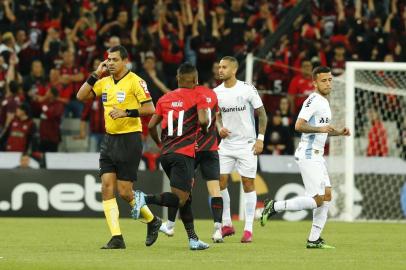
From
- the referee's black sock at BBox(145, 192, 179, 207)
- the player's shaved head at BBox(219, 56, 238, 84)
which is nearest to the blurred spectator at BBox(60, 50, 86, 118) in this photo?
the player's shaved head at BBox(219, 56, 238, 84)

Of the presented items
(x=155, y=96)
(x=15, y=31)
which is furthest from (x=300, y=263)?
(x=15, y=31)

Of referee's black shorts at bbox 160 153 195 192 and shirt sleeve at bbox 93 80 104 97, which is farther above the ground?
shirt sleeve at bbox 93 80 104 97

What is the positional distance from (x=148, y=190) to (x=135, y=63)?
10.9 feet

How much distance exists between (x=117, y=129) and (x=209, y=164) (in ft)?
5.71

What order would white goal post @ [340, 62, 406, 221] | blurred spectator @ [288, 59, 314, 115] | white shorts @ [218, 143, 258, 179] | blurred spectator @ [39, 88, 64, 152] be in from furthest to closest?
blurred spectator @ [288, 59, 314, 115]
blurred spectator @ [39, 88, 64, 152]
white goal post @ [340, 62, 406, 221]
white shorts @ [218, 143, 258, 179]

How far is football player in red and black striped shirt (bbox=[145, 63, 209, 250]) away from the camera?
463 inches

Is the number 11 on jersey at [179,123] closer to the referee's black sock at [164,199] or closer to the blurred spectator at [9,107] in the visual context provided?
the referee's black sock at [164,199]

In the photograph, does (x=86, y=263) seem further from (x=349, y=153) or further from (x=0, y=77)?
(x=0, y=77)

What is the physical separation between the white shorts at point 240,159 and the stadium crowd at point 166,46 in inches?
273

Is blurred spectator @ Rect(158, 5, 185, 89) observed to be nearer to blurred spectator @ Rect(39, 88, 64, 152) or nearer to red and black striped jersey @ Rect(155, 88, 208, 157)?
blurred spectator @ Rect(39, 88, 64, 152)

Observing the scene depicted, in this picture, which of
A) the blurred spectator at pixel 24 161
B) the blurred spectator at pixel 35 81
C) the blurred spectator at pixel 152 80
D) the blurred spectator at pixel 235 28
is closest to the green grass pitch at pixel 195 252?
the blurred spectator at pixel 24 161

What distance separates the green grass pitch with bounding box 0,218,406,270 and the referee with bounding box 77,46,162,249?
0.55 meters

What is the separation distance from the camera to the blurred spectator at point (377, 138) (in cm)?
2036

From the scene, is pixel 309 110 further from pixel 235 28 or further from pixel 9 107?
pixel 235 28
